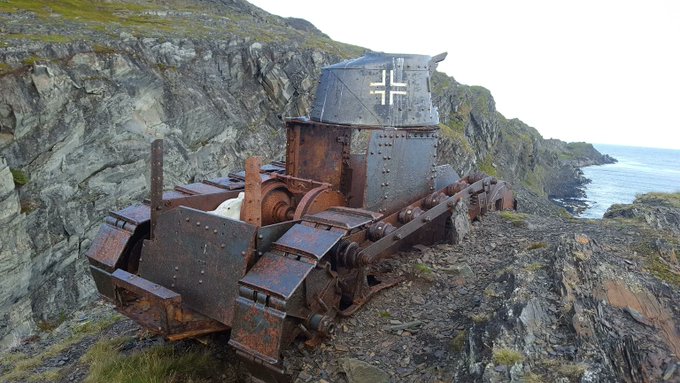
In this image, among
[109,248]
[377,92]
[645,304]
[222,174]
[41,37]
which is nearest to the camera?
[645,304]

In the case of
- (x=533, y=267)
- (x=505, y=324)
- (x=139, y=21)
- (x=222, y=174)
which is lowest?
(x=222, y=174)

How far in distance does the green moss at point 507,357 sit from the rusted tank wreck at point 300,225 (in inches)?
69.7

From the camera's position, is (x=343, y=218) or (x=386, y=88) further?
(x=386, y=88)

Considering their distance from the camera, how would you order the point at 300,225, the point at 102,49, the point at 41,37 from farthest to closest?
the point at 102,49 → the point at 41,37 → the point at 300,225

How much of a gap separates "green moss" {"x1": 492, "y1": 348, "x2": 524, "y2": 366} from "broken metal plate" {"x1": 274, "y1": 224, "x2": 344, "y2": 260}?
1.86 metres

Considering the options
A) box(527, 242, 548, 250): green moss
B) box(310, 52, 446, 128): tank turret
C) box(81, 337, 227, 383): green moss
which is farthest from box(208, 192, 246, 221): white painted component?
box(527, 242, 548, 250): green moss

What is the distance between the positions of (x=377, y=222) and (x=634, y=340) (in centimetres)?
320

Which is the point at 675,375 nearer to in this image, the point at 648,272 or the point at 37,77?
the point at 648,272

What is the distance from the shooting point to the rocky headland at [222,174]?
474 centimetres

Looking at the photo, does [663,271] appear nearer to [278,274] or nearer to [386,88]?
[386,88]

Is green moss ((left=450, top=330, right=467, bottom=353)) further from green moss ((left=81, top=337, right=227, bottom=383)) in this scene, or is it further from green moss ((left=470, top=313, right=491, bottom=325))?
green moss ((left=81, top=337, right=227, bottom=383))

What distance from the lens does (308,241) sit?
520 centimetres

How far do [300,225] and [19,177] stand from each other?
1610cm

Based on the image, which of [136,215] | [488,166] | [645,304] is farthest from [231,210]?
[488,166]
